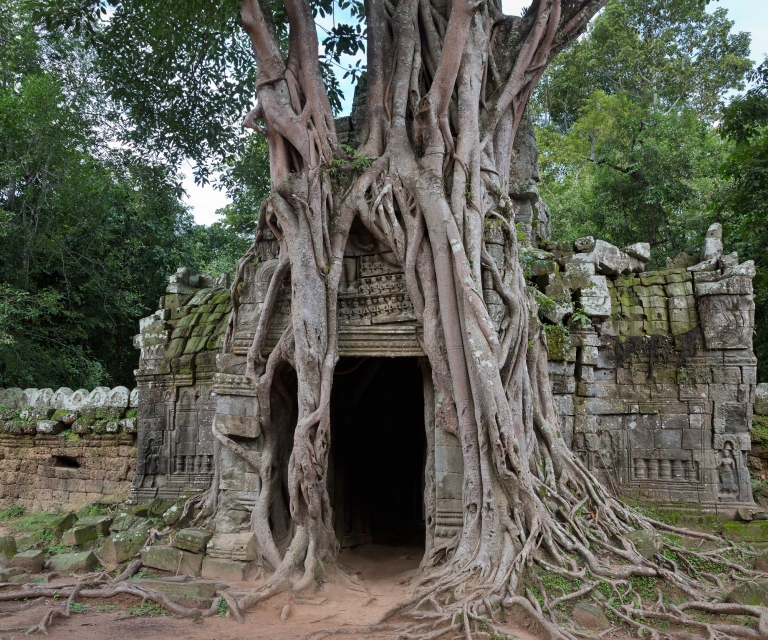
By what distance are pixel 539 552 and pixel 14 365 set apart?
8910 mm

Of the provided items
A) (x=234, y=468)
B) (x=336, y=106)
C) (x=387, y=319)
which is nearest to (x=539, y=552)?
(x=387, y=319)

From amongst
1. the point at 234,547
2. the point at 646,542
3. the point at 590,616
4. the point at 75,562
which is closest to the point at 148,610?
the point at 234,547

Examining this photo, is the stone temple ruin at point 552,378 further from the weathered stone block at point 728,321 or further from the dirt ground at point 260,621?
the dirt ground at point 260,621

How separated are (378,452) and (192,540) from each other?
9.84 feet

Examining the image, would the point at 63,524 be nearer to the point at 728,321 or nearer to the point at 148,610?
the point at 148,610

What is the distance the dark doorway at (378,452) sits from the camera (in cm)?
704

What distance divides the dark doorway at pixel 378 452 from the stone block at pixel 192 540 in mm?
1551

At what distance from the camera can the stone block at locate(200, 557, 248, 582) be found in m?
5.18

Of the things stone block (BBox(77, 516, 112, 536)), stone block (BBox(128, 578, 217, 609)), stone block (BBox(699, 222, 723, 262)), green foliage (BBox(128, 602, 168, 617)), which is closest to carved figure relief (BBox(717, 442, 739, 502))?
stone block (BBox(699, 222, 723, 262))

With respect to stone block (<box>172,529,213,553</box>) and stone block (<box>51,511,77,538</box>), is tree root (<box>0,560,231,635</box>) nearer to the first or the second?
stone block (<box>172,529,213,553</box>)

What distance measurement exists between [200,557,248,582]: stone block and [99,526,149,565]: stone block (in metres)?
0.81

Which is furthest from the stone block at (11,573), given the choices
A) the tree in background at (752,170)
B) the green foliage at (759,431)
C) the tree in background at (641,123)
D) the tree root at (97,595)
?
the tree in background at (641,123)

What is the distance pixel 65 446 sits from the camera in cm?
891

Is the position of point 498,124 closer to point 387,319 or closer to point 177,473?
point 387,319
